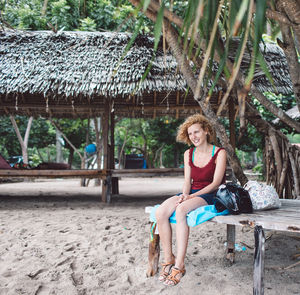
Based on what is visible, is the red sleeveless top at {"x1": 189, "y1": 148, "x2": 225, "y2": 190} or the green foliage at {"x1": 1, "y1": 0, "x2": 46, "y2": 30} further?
the green foliage at {"x1": 1, "y1": 0, "x2": 46, "y2": 30}

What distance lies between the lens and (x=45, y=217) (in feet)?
14.6

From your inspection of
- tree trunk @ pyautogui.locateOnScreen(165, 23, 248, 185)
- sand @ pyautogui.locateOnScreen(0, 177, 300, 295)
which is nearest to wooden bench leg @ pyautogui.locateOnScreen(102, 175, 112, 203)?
sand @ pyautogui.locateOnScreen(0, 177, 300, 295)

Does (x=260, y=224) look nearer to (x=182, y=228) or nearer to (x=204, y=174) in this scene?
(x=182, y=228)

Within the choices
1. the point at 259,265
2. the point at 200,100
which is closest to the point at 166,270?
the point at 259,265

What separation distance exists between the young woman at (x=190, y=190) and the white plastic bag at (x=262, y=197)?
328mm

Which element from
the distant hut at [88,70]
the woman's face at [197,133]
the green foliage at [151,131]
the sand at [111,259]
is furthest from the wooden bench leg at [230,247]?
the green foliage at [151,131]

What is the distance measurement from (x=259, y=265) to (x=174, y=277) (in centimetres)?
62

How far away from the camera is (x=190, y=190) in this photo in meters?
2.63

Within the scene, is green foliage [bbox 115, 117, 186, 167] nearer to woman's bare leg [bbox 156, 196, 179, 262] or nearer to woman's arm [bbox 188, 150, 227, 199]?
woman's arm [bbox 188, 150, 227, 199]

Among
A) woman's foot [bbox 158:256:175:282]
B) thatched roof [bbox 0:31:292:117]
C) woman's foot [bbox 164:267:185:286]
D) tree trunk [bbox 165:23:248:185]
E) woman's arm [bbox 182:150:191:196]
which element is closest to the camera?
woman's foot [bbox 164:267:185:286]

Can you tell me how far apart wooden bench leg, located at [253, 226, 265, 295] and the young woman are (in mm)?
520

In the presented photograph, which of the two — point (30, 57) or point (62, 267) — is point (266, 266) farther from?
point (30, 57)

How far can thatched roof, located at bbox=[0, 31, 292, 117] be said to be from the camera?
5.39 m

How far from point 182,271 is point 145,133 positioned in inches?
570
